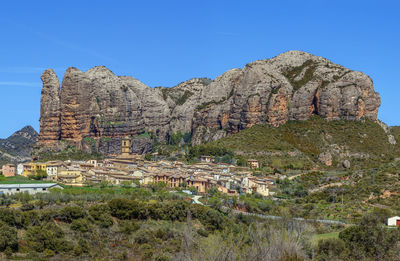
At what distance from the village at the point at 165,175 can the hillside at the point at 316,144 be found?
10.0 metres

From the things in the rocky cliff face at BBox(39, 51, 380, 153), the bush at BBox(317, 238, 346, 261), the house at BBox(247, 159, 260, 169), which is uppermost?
the rocky cliff face at BBox(39, 51, 380, 153)

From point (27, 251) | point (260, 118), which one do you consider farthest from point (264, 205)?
point (260, 118)

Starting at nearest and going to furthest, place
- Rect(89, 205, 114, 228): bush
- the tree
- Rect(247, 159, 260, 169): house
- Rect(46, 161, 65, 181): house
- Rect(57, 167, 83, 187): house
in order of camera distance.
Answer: the tree → Rect(89, 205, 114, 228): bush → Rect(57, 167, 83, 187): house → Rect(46, 161, 65, 181): house → Rect(247, 159, 260, 169): house

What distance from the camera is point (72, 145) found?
476ft

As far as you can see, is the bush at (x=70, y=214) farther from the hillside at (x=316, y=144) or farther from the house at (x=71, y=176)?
the hillside at (x=316, y=144)

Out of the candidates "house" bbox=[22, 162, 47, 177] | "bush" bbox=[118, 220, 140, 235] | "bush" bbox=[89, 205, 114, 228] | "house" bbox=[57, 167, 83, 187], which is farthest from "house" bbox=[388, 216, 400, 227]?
"house" bbox=[22, 162, 47, 177]

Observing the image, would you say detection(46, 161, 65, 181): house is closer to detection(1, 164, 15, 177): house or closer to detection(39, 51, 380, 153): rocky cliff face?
detection(1, 164, 15, 177): house

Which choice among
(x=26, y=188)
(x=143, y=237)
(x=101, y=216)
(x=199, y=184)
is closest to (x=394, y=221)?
(x=143, y=237)

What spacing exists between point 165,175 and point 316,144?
4132 centimetres

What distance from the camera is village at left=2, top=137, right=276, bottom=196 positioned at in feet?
286

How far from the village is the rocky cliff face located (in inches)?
1098

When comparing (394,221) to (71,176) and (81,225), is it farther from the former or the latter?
(71,176)

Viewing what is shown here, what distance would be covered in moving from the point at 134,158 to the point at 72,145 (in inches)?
1254

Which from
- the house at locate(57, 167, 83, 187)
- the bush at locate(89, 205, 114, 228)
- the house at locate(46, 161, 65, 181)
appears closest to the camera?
the bush at locate(89, 205, 114, 228)
